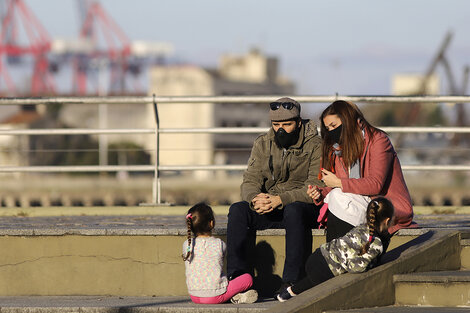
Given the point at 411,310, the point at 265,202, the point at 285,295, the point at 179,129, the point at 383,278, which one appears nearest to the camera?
the point at 411,310

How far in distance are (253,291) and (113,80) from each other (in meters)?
141

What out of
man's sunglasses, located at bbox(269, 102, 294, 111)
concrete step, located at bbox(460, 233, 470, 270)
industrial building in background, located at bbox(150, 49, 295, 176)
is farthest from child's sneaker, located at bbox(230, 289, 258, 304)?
industrial building in background, located at bbox(150, 49, 295, 176)

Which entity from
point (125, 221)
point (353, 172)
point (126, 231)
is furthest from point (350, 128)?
point (125, 221)

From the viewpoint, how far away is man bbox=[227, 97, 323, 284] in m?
6.06

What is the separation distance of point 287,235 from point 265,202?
0.30 m

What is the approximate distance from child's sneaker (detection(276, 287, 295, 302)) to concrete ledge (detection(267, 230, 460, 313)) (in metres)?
0.24

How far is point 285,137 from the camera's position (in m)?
6.48

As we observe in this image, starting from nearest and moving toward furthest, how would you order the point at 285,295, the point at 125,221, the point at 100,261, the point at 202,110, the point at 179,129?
the point at 285,295 → the point at 100,261 → the point at 125,221 → the point at 179,129 → the point at 202,110

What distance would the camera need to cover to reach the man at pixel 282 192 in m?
6.06

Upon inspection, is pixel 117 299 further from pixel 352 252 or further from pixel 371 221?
pixel 371 221

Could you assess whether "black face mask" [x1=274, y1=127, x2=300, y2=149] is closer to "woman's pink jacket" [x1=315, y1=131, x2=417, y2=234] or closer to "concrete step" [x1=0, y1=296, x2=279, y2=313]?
"woman's pink jacket" [x1=315, y1=131, x2=417, y2=234]

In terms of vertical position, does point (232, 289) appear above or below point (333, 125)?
below

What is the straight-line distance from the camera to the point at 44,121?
285 feet

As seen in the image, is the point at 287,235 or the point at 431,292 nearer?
the point at 431,292
